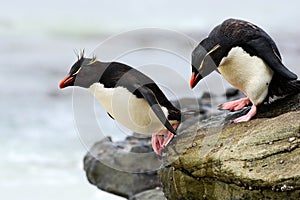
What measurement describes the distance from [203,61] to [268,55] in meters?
0.35

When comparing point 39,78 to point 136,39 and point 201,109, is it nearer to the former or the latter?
point 136,39

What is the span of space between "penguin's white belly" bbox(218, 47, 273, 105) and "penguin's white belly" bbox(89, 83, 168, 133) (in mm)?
437

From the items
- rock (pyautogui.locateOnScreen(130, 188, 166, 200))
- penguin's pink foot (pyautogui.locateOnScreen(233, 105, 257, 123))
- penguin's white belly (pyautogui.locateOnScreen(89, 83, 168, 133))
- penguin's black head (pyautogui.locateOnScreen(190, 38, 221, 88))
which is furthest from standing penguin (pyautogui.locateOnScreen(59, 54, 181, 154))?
rock (pyautogui.locateOnScreen(130, 188, 166, 200))

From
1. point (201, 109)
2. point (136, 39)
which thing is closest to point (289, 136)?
point (201, 109)

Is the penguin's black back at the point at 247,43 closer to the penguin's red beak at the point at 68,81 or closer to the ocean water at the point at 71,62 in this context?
the ocean water at the point at 71,62

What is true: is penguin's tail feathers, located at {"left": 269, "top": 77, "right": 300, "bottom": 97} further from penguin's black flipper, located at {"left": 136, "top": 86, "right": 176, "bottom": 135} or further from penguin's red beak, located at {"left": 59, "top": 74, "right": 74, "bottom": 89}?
penguin's red beak, located at {"left": 59, "top": 74, "right": 74, "bottom": 89}

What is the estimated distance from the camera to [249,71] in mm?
3035

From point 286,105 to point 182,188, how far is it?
2.40 feet

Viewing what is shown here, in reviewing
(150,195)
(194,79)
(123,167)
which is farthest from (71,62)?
(194,79)

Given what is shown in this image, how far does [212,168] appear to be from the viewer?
2.93 m

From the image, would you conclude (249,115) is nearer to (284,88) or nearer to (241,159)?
(284,88)

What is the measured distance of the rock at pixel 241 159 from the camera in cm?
270

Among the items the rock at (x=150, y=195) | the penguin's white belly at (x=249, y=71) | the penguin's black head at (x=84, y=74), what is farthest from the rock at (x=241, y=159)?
the rock at (x=150, y=195)

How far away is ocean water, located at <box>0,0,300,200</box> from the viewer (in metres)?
4.49
